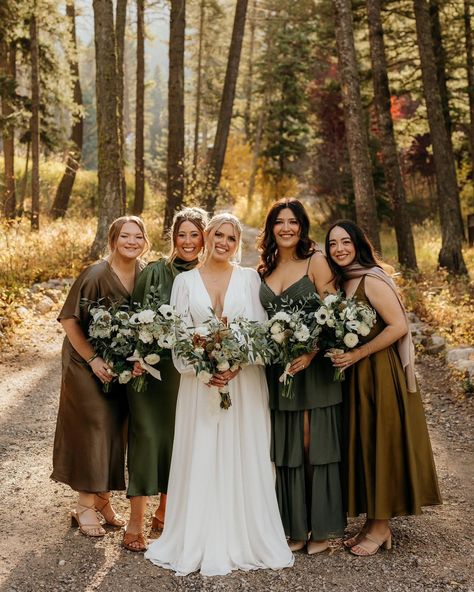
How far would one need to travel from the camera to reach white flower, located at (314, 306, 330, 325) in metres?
4.50

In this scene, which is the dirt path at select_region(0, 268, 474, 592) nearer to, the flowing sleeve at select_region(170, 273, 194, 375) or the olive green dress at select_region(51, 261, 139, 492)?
the olive green dress at select_region(51, 261, 139, 492)

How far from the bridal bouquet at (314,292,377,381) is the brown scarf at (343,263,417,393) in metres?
0.31

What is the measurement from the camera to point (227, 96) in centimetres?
1883

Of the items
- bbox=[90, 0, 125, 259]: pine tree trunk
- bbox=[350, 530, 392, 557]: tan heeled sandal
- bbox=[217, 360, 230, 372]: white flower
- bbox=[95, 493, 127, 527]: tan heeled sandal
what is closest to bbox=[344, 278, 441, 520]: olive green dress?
bbox=[350, 530, 392, 557]: tan heeled sandal

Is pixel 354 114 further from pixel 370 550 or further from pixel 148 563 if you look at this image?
pixel 148 563

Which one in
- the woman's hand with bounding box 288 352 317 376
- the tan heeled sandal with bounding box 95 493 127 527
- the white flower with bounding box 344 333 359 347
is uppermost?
the white flower with bounding box 344 333 359 347

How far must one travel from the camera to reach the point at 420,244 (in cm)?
1972

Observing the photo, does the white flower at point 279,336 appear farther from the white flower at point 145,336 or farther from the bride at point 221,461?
the white flower at point 145,336

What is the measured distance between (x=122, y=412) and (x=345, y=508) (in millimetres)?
1808

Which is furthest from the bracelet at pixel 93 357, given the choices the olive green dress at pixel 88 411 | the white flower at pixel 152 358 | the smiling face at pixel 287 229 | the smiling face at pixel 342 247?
the smiling face at pixel 342 247

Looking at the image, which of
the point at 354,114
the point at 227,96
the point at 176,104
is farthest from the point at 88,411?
the point at 227,96

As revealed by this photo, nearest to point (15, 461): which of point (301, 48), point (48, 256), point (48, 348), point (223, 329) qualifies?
→ point (223, 329)

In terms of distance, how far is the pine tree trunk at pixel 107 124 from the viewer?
13.1 m

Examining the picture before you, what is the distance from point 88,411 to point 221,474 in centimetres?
113
